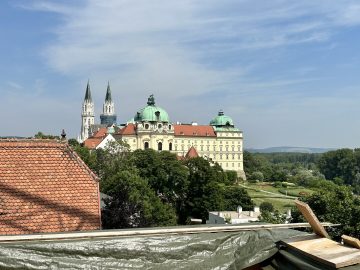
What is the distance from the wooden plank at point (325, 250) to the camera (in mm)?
4410

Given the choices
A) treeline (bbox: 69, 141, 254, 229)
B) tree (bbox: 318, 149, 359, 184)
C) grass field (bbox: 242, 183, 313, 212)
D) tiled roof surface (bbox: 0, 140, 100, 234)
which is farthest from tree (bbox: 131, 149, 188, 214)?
tree (bbox: 318, 149, 359, 184)

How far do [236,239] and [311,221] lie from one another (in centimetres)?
86

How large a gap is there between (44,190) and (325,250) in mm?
8667

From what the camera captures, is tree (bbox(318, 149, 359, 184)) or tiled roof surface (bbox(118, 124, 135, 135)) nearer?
tiled roof surface (bbox(118, 124, 135, 135))

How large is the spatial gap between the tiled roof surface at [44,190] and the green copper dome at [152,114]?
4146 inches

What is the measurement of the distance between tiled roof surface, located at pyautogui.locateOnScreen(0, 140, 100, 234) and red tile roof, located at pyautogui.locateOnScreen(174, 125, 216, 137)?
11670 cm

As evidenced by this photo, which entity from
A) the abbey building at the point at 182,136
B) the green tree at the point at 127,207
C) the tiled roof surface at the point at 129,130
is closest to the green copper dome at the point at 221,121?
the abbey building at the point at 182,136

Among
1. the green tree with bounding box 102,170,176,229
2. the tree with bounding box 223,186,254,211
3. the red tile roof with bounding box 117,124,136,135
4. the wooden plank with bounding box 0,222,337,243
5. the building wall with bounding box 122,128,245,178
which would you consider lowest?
the tree with bounding box 223,186,254,211

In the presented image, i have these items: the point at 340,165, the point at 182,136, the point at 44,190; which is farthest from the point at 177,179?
the point at 340,165

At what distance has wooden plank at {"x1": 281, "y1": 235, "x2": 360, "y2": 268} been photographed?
4.41 metres

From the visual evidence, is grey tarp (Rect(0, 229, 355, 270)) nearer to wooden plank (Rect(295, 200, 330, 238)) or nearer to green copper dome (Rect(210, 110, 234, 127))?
wooden plank (Rect(295, 200, 330, 238))

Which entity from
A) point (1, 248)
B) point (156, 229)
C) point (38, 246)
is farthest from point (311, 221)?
point (1, 248)

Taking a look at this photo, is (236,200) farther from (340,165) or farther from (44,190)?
(340,165)

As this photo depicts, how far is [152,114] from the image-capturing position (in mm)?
118750
